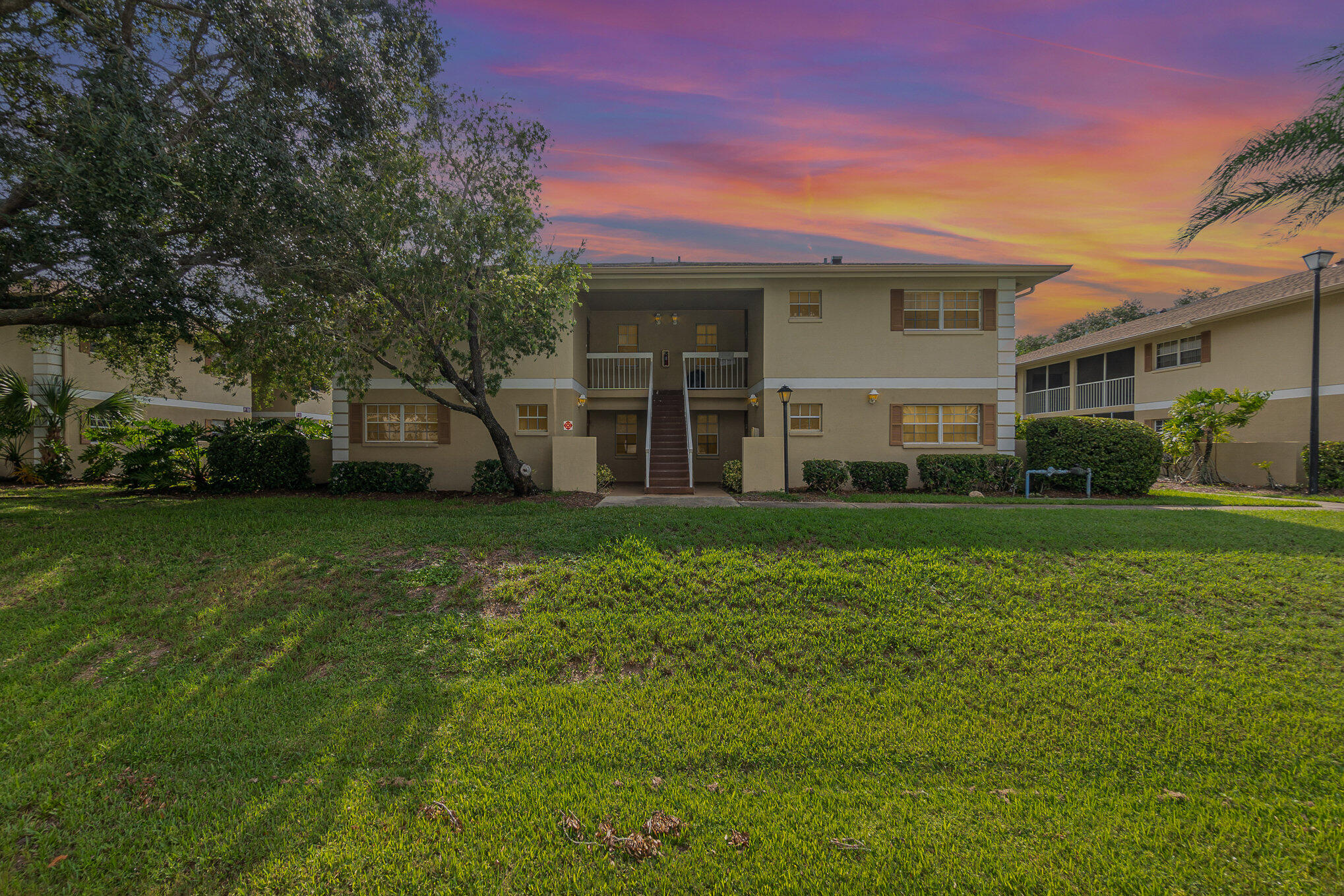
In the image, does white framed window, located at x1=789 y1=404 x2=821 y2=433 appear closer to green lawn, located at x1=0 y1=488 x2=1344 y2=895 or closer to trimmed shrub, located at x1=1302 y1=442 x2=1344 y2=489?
green lawn, located at x1=0 y1=488 x2=1344 y2=895

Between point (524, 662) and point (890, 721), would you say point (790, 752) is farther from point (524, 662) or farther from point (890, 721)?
point (524, 662)

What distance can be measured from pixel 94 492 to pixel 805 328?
56.2 ft

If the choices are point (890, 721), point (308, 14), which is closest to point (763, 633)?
point (890, 721)

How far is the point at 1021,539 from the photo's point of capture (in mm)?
7496

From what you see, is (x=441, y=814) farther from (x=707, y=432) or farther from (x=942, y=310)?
(x=942, y=310)

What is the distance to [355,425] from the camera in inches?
546

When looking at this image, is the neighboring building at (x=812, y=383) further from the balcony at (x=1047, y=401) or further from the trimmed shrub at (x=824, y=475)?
the balcony at (x=1047, y=401)

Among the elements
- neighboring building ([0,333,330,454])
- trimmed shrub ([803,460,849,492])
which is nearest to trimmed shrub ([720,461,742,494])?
trimmed shrub ([803,460,849,492])

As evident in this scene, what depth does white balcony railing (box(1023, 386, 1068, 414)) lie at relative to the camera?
25984 millimetres

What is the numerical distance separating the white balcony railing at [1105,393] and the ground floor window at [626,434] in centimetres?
2007

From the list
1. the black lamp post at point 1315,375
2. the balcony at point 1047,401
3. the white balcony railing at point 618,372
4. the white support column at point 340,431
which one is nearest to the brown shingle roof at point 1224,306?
the black lamp post at point 1315,375

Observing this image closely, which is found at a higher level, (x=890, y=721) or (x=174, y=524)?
(x=174, y=524)

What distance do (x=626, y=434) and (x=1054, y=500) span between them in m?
11.4

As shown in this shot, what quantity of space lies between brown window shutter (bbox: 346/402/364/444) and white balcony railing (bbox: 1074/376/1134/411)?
27420 mm
